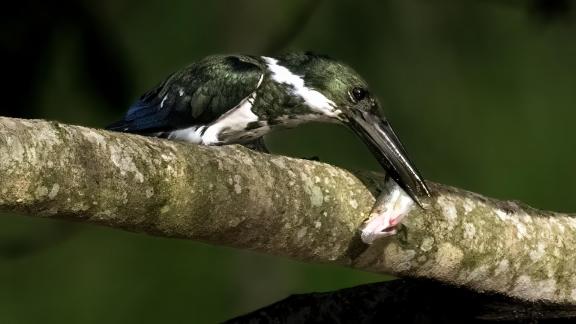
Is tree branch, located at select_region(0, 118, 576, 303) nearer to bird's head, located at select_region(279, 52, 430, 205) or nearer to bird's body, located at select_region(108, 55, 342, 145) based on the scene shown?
bird's head, located at select_region(279, 52, 430, 205)

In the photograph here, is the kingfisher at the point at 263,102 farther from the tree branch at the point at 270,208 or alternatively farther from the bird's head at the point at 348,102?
the tree branch at the point at 270,208

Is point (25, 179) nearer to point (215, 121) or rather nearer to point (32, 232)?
point (215, 121)

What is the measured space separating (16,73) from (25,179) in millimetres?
1191

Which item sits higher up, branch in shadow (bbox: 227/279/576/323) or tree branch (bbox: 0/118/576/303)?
tree branch (bbox: 0/118/576/303)

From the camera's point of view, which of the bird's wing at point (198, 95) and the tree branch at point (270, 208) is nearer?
the tree branch at point (270, 208)

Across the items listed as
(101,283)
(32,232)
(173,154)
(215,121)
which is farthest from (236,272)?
(173,154)

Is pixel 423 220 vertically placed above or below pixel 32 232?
above

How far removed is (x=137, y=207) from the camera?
4.83 ft

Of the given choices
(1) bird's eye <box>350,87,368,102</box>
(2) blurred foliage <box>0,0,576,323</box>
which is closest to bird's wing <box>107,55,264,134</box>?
(1) bird's eye <box>350,87,368,102</box>

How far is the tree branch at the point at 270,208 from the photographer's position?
1388 mm

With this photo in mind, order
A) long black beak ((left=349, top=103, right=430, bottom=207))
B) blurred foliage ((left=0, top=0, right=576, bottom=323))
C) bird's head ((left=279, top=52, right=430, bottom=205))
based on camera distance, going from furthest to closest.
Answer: blurred foliage ((left=0, top=0, right=576, bottom=323)) → bird's head ((left=279, top=52, right=430, bottom=205)) → long black beak ((left=349, top=103, right=430, bottom=207))

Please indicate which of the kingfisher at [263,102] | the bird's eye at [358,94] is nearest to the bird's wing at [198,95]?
the kingfisher at [263,102]

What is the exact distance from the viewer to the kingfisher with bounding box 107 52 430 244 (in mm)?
2045

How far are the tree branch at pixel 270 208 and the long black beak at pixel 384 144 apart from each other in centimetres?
4
